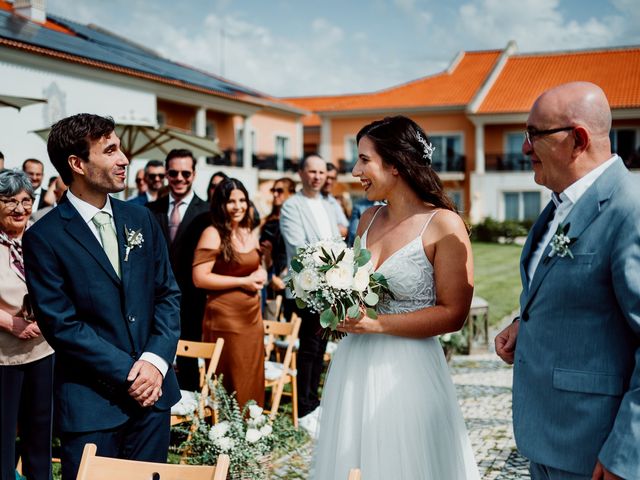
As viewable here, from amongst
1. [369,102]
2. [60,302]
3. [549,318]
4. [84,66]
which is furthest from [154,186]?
[369,102]

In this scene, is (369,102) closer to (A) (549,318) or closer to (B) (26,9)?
(B) (26,9)

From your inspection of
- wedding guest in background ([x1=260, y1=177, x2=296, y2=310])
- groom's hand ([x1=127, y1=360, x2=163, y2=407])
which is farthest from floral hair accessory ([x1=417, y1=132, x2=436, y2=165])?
wedding guest in background ([x1=260, y1=177, x2=296, y2=310])

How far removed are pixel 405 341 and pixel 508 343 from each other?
678 millimetres

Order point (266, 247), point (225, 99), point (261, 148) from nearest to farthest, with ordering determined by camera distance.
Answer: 1. point (266, 247)
2. point (225, 99)
3. point (261, 148)

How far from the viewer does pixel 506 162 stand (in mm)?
36969

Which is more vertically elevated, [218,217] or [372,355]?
[218,217]

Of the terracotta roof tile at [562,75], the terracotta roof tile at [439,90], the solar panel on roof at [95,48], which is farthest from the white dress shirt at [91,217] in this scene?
the terracotta roof tile at [439,90]

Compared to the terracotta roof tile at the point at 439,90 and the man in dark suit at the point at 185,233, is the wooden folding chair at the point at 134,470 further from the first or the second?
the terracotta roof tile at the point at 439,90

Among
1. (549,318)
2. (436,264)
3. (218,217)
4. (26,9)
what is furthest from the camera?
(26,9)

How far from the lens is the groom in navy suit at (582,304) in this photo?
2193 millimetres

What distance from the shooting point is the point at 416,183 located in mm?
3479

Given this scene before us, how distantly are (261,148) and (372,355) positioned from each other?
31692 millimetres

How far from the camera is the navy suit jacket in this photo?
310 cm

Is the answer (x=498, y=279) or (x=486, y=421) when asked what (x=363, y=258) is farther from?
(x=498, y=279)
